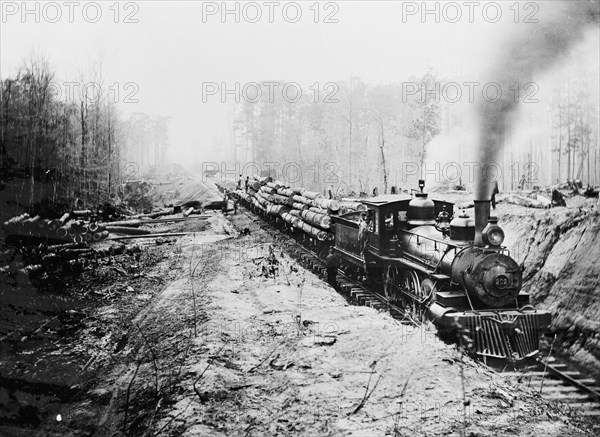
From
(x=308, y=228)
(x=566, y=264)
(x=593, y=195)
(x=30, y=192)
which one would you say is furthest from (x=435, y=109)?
(x=30, y=192)

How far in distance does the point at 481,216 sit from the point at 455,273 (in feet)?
3.71

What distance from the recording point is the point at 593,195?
2134 cm

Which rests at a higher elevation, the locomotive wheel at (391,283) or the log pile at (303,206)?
the log pile at (303,206)

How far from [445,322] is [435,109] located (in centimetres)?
2795

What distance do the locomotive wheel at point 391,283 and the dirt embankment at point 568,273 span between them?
3.52m

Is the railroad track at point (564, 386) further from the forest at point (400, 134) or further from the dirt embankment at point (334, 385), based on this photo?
the forest at point (400, 134)

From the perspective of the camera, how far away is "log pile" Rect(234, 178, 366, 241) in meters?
16.0

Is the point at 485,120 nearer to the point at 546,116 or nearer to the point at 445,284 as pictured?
the point at 445,284

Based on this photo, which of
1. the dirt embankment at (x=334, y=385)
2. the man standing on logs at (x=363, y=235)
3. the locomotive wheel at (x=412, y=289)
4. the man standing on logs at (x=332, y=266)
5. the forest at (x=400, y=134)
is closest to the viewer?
the dirt embankment at (x=334, y=385)

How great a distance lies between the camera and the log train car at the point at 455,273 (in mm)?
7953

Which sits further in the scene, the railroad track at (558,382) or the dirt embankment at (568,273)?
the dirt embankment at (568,273)

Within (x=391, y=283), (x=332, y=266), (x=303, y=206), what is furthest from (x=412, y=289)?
(x=303, y=206)

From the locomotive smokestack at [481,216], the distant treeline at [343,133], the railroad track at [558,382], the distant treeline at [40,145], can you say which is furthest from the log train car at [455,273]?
the distant treeline at [343,133]

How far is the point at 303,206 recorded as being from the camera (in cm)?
1972
